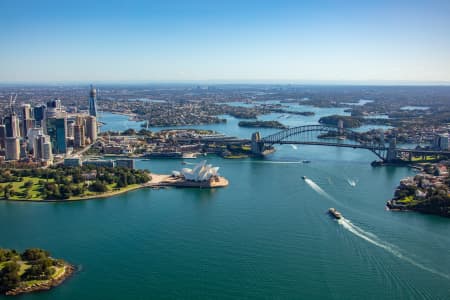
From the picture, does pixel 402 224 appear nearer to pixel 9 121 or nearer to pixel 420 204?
pixel 420 204

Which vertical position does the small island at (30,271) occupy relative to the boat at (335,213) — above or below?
below

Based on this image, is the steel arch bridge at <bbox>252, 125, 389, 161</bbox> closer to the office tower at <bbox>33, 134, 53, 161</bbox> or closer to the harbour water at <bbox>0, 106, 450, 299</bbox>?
the harbour water at <bbox>0, 106, 450, 299</bbox>

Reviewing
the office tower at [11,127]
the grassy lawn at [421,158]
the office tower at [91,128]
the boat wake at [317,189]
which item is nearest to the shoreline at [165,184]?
the boat wake at [317,189]

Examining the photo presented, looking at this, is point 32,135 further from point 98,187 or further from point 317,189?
point 317,189

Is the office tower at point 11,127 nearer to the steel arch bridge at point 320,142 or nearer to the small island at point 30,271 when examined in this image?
the steel arch bridge at point 320,142

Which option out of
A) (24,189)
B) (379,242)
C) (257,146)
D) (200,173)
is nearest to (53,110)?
(257,146)

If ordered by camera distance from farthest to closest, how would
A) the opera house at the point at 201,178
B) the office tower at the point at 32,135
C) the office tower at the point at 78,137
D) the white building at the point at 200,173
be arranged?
the office tower at the point at 78,137 → the office tower at the point at 32,135 → the white building at the point at 200,173 → the opera house at the point at 201,178

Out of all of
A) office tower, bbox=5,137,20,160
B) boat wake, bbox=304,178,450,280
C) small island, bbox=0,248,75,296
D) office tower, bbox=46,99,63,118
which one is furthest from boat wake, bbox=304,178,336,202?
office tower, bbox=46,99,63,118
